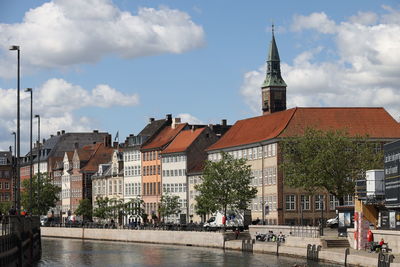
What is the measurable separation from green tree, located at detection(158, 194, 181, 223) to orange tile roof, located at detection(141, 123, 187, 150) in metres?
14.5

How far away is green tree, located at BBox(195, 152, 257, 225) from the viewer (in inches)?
5162

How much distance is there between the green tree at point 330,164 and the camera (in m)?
115

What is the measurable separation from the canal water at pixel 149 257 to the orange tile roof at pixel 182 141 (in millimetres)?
43393

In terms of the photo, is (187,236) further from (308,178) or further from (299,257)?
(299,257)

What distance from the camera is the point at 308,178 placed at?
115 m

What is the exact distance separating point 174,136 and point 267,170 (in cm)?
4083

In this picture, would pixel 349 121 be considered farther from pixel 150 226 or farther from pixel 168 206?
pixel 168 206

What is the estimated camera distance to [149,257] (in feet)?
340

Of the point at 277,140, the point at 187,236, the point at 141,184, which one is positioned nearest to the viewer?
the point at 187,236

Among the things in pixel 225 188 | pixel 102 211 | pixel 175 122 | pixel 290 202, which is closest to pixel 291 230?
pixel 225 188

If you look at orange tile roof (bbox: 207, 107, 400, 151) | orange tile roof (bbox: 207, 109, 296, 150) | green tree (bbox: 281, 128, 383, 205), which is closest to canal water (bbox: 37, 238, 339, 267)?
green tree (bbox: 281, 128, 383, 205)

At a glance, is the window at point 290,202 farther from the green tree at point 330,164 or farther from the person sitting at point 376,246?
the person sitting at point 376,246

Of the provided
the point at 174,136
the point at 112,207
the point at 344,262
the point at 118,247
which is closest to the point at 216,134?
the point at 174,136

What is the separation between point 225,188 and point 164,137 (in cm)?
5392
